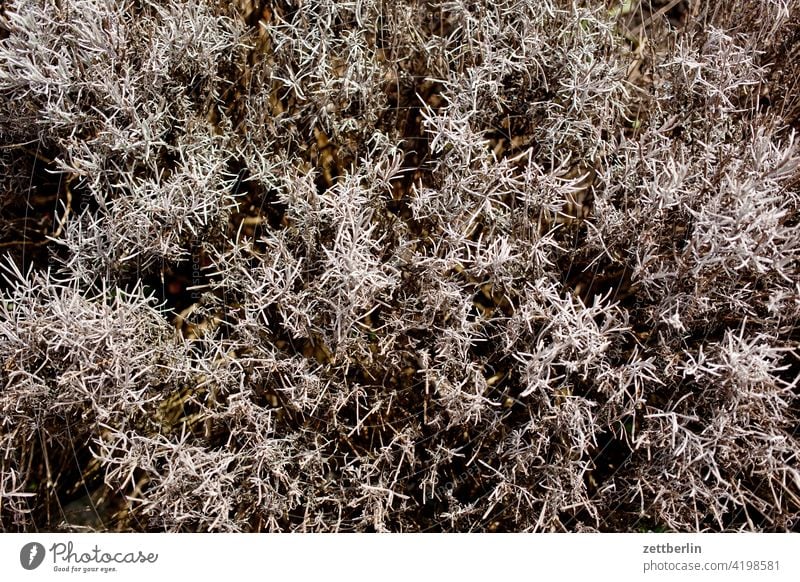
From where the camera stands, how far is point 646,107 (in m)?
1.82

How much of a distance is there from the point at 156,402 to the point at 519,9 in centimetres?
142

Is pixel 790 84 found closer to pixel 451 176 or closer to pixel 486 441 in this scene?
pixel 451 176

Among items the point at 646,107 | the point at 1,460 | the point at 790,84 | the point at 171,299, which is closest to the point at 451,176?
the point at 646,107
